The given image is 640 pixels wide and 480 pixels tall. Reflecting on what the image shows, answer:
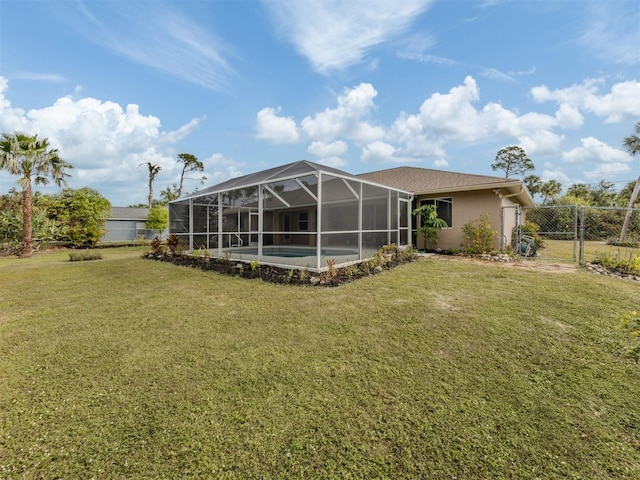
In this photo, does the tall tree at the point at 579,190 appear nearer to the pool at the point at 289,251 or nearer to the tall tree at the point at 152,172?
the pool at the point at 289,251

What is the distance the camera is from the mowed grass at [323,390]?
5.79 ft

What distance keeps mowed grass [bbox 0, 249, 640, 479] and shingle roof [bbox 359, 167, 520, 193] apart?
219 inches

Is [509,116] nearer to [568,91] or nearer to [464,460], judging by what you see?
[568,91]

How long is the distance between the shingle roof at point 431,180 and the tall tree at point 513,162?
71.2 ft

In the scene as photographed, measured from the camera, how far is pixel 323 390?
2430 mm

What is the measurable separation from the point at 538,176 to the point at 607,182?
8.84 metres

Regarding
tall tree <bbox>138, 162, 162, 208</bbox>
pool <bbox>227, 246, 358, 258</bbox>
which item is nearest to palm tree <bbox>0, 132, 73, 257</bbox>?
pool <bbox>227, 246, 358, 258</bbox>

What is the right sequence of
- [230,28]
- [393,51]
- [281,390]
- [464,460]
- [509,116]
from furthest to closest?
[509,116]
[393,51]
[230,28]
[281,390]
[464,460]

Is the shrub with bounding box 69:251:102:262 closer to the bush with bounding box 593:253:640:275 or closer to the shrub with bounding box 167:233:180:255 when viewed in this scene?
the shrub with bounding box 167:233:180:255

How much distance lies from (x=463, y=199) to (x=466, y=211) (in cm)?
47

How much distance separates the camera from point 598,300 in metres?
4.61

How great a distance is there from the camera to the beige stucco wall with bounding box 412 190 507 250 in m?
9.68

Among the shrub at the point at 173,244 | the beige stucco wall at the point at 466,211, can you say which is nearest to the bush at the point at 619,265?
the beige stucco wall at the point at 466,211

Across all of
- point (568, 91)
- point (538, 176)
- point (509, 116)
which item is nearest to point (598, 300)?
point (568, 91)
